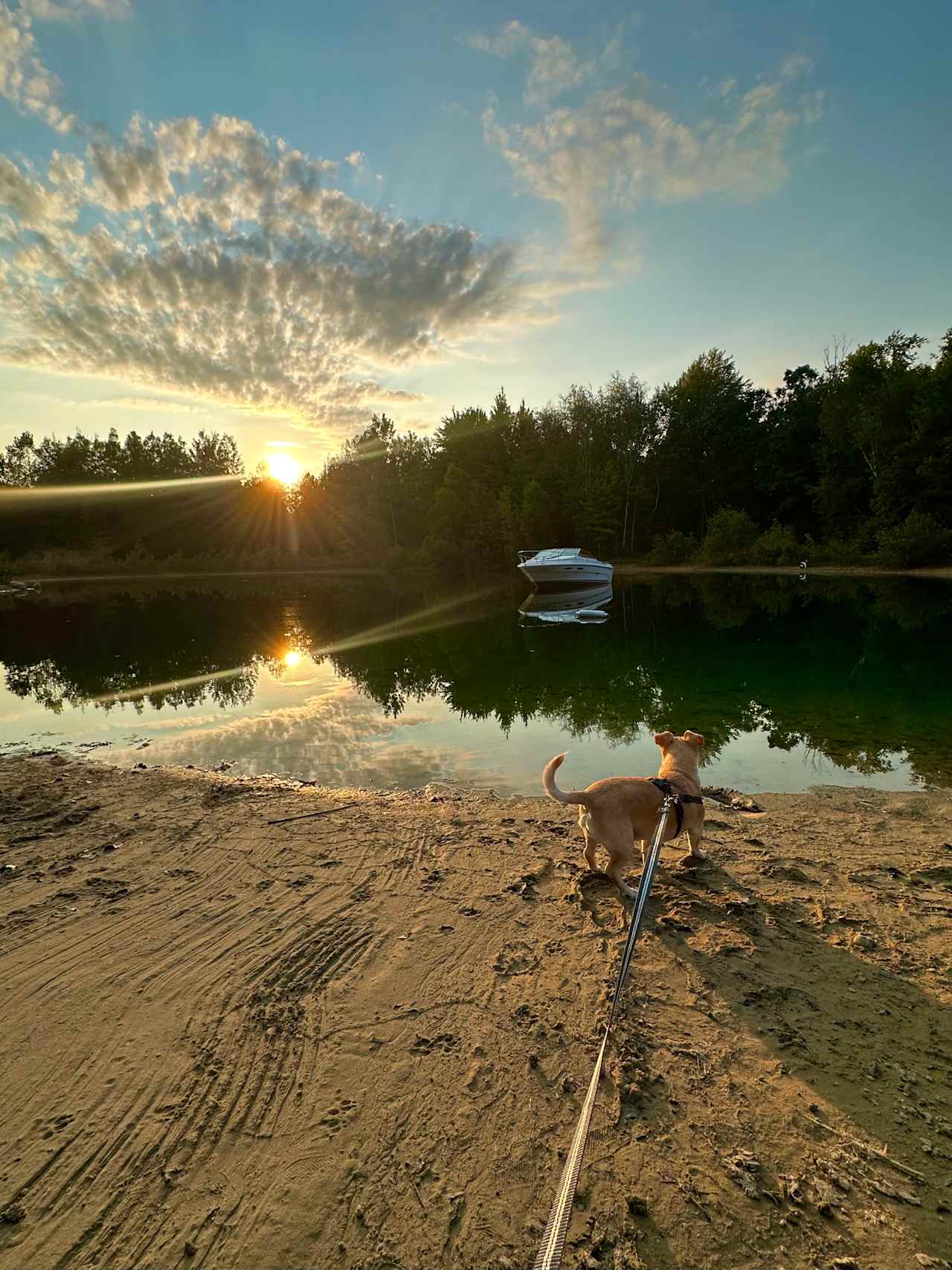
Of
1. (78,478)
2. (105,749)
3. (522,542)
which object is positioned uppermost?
(78,478)

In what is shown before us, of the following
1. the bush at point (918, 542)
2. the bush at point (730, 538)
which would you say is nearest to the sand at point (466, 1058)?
the bush at point (918, 542)

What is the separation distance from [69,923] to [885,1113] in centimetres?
551

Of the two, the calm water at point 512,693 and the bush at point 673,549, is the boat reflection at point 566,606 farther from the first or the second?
the bush at point 673,549

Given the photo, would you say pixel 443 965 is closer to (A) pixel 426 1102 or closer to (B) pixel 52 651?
(A) pixel 426 1102

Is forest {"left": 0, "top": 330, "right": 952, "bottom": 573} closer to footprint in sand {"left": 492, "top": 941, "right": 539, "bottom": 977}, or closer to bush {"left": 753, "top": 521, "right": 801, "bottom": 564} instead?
bush {"left": 753, "top": 521, "right": 801, "bottom": 564}

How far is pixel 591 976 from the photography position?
11.9ft

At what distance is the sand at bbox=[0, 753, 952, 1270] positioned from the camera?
2219 mm

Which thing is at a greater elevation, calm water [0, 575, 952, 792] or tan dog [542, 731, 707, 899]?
tan dog [542, 731, 707, 899]

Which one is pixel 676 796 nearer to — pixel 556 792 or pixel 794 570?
pixel 556 792

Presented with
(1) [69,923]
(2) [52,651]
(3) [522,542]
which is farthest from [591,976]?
(3) [522,542]

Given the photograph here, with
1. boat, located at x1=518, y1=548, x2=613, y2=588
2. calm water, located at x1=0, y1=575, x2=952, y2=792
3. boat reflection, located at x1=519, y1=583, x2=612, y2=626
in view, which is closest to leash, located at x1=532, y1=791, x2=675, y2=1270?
calm water, located at x1=0, y1=575, x2=952, y2=792

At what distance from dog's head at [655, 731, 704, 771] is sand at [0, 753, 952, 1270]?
37.9 inches

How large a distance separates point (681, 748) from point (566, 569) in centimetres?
3342

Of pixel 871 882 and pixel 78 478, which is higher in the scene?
pixel 78 478
